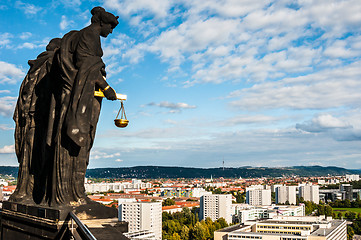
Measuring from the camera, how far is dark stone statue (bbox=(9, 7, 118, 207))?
15.7 ft

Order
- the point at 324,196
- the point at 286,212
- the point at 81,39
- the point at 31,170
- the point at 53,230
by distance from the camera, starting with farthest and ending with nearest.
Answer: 1. the point at 324,196
2. the point at 286,212
3. the point at 31,170
4. the point at 81,39
5. the point at 53,230

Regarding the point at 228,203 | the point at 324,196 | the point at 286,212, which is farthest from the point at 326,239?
the point at 324,196

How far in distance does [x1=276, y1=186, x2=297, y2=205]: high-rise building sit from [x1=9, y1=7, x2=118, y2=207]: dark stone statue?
108 meters

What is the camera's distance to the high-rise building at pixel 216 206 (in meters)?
77.4

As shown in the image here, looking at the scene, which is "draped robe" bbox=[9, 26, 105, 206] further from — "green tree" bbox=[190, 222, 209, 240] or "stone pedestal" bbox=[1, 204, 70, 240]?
"green tree" bbox=[190, 222, 209, 240]

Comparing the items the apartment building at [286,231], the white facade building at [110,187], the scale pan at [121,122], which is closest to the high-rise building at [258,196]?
the apartment building at [286,231]

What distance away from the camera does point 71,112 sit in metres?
4.73

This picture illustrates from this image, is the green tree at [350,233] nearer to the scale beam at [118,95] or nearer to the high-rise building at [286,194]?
the high-rise building at [286,194]

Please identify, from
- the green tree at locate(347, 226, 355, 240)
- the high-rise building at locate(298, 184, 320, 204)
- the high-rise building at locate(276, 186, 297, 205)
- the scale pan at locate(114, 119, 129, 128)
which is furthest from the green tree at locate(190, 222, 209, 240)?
the high-rise building at locate(298, 184, 320, 204)

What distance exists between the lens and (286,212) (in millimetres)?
73500

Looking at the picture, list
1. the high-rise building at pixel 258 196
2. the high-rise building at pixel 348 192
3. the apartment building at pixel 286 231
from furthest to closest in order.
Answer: the high-rise building at pixel 348 192 < the high-rise building at pixel 258 196 < the apartment building at pixel 286 231

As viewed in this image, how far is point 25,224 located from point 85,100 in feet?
6.54

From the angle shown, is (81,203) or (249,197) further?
(249,197)

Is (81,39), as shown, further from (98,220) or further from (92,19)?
(98,220)
